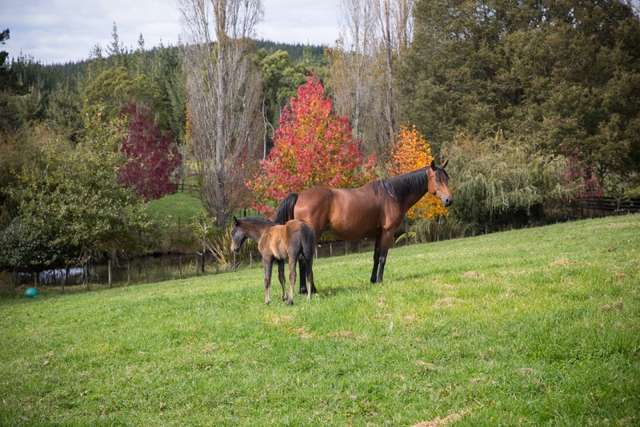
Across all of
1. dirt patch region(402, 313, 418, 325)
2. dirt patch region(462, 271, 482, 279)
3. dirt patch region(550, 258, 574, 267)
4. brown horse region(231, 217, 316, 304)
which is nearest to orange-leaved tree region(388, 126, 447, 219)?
dirt patch region(550, 258, 574, 267)

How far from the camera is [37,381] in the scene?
8719 millimetres

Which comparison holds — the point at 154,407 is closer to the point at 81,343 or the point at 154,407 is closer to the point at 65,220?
the point at 81,343

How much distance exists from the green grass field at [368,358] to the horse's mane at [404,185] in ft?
6.00

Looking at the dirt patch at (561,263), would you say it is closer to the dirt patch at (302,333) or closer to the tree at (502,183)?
the dirt patch at (302,333)

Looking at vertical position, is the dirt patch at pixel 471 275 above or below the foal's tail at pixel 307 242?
below

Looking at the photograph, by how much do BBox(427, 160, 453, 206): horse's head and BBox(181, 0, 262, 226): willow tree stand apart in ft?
74.2

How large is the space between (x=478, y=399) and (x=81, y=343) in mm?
7377

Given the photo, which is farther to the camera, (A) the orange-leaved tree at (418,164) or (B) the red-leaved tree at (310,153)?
(A) the orange-leaved tree at (418,164)

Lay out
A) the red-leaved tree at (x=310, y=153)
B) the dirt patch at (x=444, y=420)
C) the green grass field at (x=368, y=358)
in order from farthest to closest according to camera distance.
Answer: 1. the red-leaved tree at (x=310, y=153)
2. the green grass field at (x=368, y=358)
3. the dirt patch at (x=444, y=420)

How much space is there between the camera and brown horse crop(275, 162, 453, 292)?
11633mm

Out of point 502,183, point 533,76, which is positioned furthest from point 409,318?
point 533,76

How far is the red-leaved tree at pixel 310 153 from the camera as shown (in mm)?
27484

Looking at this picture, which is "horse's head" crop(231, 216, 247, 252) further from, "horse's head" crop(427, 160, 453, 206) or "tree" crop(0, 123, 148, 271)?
"tree" crop(0, 123, 148, 271)

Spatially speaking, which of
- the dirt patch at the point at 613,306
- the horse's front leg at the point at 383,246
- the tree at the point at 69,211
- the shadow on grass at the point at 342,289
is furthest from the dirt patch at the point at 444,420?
the tree at the point at 69,211
